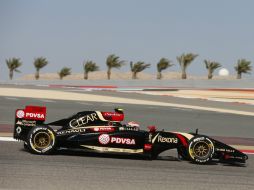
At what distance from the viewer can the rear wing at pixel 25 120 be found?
10.5 metres

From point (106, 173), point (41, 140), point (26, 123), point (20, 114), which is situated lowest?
point (106, 173)

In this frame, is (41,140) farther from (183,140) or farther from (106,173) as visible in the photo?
(183,140)

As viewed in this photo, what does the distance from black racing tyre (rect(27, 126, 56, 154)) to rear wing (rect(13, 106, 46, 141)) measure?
17.3 inches

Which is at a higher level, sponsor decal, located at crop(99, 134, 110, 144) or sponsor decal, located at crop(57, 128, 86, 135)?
sponsor decal, located at crop(57, 128, 86, 135)

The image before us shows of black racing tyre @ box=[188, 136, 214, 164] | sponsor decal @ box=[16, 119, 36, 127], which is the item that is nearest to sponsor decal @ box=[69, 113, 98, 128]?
sponsor decal @ box=[16, 119, 36, 127]

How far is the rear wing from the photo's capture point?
414 inches

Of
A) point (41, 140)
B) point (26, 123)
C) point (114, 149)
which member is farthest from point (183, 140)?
point (26, 123)

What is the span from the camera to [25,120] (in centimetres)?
1055

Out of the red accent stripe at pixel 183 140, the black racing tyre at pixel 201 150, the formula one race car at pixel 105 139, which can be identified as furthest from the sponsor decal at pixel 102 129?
the black racing tyre at pixel 201 150

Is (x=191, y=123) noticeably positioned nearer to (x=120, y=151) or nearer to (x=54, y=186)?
(x=120, y=151)

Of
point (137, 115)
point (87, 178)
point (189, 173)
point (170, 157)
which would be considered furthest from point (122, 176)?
point (137, 115)

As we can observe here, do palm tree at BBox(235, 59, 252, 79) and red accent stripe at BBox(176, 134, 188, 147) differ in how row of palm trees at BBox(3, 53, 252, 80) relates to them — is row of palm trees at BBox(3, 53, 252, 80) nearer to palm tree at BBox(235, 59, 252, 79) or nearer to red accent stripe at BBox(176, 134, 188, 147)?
palm tree at BBox(235, 59, 252, 79)

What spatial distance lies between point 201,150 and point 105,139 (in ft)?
6.05

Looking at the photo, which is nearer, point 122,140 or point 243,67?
point 122,140
